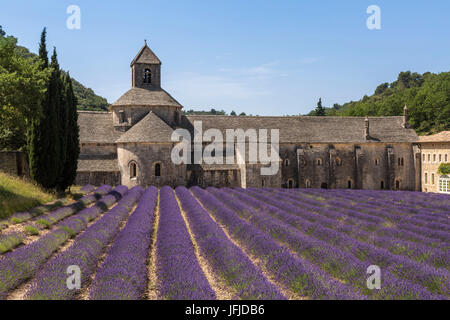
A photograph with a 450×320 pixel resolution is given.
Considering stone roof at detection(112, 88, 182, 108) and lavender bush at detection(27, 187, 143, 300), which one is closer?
lavender bush at detection(27, 187, 143, 300)

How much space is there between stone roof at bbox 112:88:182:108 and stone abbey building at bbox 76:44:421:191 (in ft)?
0.24

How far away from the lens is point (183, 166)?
3219 cm

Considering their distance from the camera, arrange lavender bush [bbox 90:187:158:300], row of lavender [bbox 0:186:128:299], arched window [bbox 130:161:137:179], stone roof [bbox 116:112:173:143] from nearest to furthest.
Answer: lavender bush [bbox 90:187:158:300] → row of lavender [bbox 0:186:128:299] → stone roof [bbox 116:112:173:143] → arched window [bbox 130:161:137:179]

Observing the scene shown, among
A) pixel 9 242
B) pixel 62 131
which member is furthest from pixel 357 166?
pixel 9 242

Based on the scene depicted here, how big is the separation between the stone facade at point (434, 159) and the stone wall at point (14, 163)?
36137 mm

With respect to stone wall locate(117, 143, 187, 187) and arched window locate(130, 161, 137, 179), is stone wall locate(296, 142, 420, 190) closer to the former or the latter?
stone wall locate(117, 143, 187, 187)

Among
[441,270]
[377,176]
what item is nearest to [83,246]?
[441,270]

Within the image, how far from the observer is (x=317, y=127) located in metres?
40.0

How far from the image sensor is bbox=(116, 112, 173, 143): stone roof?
31.1 m

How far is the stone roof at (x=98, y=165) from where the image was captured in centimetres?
3209

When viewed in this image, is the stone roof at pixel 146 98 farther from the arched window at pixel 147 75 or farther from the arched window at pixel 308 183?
the arched window at pixel 308 183

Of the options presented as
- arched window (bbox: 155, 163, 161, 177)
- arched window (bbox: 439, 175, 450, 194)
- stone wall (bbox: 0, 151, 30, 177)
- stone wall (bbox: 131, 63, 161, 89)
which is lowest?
arched window (bbox: 439, 175, 450, 194)

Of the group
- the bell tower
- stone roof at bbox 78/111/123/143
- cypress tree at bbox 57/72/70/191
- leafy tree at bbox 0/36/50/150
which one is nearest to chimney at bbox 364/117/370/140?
the bell tower
